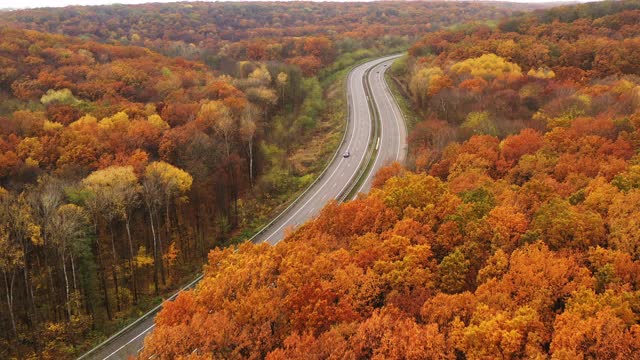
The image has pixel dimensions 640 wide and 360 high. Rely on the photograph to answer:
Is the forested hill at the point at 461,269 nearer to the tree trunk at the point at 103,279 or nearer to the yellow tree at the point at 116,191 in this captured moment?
the yellow tree at the point at 116,191

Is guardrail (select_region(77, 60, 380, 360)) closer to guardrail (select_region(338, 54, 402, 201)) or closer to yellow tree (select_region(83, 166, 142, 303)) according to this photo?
yellow tree (select_region(83, 166, 142, 303))

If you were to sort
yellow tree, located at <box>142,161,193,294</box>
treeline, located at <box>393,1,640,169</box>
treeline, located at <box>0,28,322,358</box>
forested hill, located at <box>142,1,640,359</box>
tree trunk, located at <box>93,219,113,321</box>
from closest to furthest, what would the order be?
forested hill, located at <box>142,1,640,359</box> → treeline, located at <box>0,28,322,358</box> → tree trunk, located at <box>93,219,113,321</box> → yellow tree, located at <box>142,161,193,294</box> → treeline, located at <box>393,1,640,169</box>

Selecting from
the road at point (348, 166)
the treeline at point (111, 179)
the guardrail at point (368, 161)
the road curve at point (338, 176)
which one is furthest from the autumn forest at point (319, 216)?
the guardrail at point (368, 161)

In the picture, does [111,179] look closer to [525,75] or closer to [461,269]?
[461,269]

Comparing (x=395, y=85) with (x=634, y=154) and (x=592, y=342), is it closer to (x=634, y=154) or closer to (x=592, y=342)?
(x=634, y=154)

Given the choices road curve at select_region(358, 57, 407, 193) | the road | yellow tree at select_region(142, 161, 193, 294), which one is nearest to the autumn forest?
yellow tree at select_region(142, 161, 193, 294)

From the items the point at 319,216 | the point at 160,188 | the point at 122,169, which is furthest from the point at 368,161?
the point at 122,169
